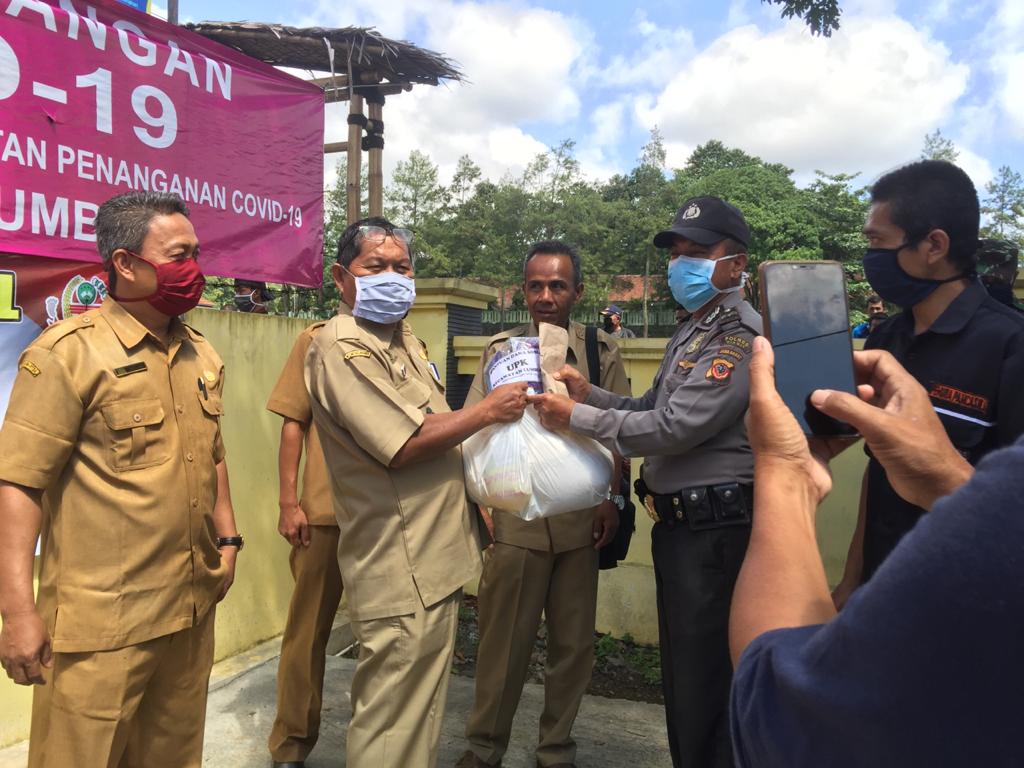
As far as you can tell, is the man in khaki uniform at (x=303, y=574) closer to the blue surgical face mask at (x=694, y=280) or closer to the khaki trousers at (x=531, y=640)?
the khaki trousers at (x=531, y=640)

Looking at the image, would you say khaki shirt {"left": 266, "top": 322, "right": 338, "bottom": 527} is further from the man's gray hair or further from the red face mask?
the man's gray hair

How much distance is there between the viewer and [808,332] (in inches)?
42.6

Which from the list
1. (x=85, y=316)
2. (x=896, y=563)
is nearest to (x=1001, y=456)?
(x=896, y=563)

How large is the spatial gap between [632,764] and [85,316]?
2.59 meters

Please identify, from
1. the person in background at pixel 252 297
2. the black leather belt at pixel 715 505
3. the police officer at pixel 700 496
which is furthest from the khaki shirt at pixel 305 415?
the black leather belt at pixel 715 505

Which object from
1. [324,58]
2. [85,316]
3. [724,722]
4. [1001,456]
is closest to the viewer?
[1001,456]

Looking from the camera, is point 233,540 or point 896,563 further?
point 233,540

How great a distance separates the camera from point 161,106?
3119 mm

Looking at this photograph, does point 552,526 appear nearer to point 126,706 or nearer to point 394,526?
point 394,526

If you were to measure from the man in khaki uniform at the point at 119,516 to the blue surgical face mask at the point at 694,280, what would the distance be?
1544 millimetres

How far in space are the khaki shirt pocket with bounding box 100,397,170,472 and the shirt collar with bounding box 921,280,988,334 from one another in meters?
2.01

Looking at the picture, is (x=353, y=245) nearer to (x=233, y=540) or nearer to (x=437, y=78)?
(x=233, y=540)

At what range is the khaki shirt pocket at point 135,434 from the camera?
184 centimetres

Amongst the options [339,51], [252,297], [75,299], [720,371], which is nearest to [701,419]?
[720,371]
